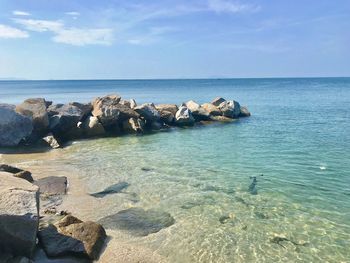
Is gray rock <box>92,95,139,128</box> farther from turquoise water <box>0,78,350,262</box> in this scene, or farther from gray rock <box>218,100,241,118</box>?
gray rock <box>218,100,241,118</box>

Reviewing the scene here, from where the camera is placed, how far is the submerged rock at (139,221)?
10016 millimetres

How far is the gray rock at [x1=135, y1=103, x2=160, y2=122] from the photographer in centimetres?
2816

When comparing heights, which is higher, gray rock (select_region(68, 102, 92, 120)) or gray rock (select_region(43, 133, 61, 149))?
gray rock (select_region(68, 102, 92, 120))

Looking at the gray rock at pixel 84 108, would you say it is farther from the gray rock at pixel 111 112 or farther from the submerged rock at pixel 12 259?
the submerged rock at pixel 12 259

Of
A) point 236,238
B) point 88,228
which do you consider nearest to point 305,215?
point 236,238

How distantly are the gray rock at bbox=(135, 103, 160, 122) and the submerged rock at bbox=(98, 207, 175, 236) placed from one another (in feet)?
56.1

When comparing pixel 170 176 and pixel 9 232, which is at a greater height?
pixel 9 232

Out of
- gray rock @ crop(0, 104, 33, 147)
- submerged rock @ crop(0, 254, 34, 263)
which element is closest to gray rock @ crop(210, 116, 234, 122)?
gray rock @ crop(0, 104, 33, 147)

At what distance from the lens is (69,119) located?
24344mm

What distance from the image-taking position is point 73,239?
8562mm

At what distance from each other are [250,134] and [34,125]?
14437 millimetres

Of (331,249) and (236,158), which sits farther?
(236,158)

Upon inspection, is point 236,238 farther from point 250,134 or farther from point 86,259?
point 250,134

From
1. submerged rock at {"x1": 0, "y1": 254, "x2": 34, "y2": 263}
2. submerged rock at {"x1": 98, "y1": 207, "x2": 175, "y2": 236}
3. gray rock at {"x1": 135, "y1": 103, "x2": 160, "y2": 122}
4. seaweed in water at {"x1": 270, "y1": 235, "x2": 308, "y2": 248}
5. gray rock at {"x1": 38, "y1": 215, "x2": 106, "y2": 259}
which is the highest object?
gray rock at {"x1": 135, "y1": 103, "x2": 160, "y2": 122}
